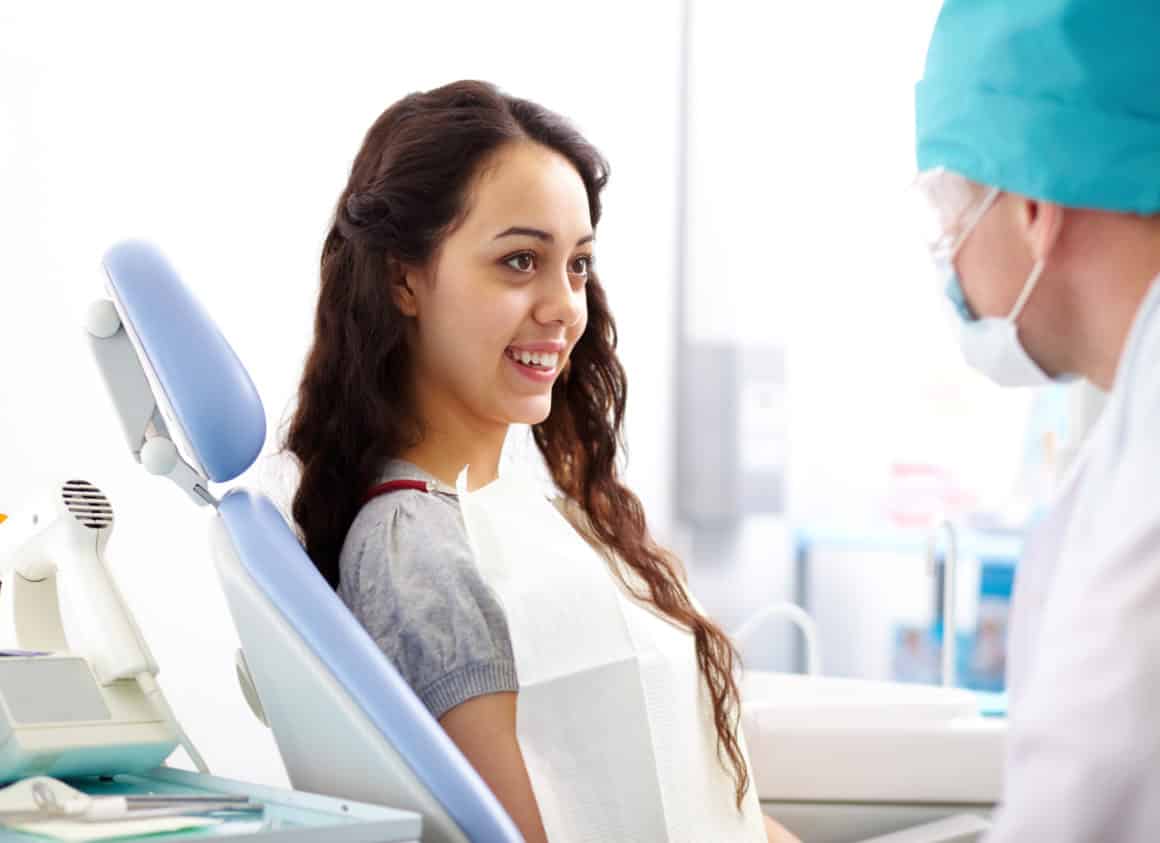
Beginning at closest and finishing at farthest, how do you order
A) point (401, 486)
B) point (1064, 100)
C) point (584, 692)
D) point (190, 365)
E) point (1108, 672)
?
point (1108, 672) → point (1064, 100) → point (190, 365) → point (584, 692) → point (401, 486)

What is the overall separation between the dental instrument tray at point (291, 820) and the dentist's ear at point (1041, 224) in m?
0.61

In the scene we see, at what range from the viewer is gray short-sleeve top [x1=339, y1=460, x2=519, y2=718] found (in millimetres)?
1217

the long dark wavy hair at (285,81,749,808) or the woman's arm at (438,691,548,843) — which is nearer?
the woman's arm at (438,691,548,843)

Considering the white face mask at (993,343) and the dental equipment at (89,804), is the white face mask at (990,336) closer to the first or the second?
the white face mask at (993,343)

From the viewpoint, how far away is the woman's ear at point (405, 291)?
1.43 metres

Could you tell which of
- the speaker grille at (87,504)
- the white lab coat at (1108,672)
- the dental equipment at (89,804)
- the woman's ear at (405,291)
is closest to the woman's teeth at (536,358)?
the woman's ear at (405,291)

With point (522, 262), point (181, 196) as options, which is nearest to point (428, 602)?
point (522, 262)

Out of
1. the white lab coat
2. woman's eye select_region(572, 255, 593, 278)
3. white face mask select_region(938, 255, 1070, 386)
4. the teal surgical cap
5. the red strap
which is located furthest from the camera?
woman's eye select_region(572, 255, 593, 278)

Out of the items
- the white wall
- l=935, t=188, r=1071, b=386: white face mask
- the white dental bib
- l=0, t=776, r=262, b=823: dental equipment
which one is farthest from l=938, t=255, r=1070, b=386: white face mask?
the white wall

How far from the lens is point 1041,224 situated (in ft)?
3.20

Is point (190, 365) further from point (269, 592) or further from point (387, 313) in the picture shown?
point (387, 313)

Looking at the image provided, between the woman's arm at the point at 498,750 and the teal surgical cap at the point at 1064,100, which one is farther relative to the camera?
the woman's arm at the point at 498,750

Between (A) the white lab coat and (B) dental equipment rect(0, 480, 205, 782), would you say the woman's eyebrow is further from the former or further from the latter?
(A) the white lab coat

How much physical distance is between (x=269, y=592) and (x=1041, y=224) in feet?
2.24
